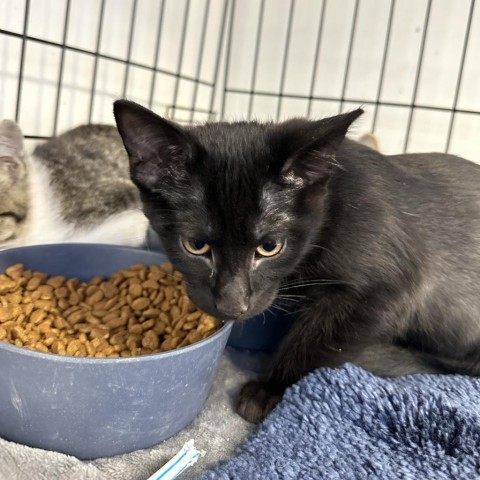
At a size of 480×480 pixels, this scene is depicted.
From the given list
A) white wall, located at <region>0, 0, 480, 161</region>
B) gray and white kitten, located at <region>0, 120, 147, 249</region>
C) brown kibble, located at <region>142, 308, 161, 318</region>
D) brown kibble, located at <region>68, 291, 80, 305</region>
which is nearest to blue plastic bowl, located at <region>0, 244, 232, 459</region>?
brown kibble, located at <region>142, 308, 161, 318</region>

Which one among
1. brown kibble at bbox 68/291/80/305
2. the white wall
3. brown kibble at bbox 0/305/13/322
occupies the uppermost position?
the white wall

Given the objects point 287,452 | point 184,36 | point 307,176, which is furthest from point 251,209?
point 184,36

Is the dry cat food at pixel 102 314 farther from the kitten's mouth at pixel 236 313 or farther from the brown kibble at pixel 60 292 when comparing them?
the kitten's mouth at pixel 236 313

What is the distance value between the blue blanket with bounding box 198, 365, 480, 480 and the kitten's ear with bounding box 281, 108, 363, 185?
17.3 inches

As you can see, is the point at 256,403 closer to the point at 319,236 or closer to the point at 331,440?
the point at 331,440

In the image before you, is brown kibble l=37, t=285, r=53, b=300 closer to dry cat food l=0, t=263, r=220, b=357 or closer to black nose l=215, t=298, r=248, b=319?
dry cat food l=0, t=263, r=220, b=357

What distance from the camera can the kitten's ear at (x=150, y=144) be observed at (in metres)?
0.86

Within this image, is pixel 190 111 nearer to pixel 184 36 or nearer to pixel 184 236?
pixel 184 36

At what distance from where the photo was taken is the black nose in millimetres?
922

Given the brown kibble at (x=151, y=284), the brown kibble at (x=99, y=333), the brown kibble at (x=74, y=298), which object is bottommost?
the brown kibble at (x=99, y=333)

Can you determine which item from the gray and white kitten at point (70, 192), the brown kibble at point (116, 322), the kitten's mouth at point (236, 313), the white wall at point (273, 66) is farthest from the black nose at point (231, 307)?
the white wall at point (273, 66)

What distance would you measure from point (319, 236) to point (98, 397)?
1.88 feet

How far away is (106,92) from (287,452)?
1571 millimetres

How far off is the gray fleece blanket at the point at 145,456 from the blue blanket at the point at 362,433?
0.26ft
